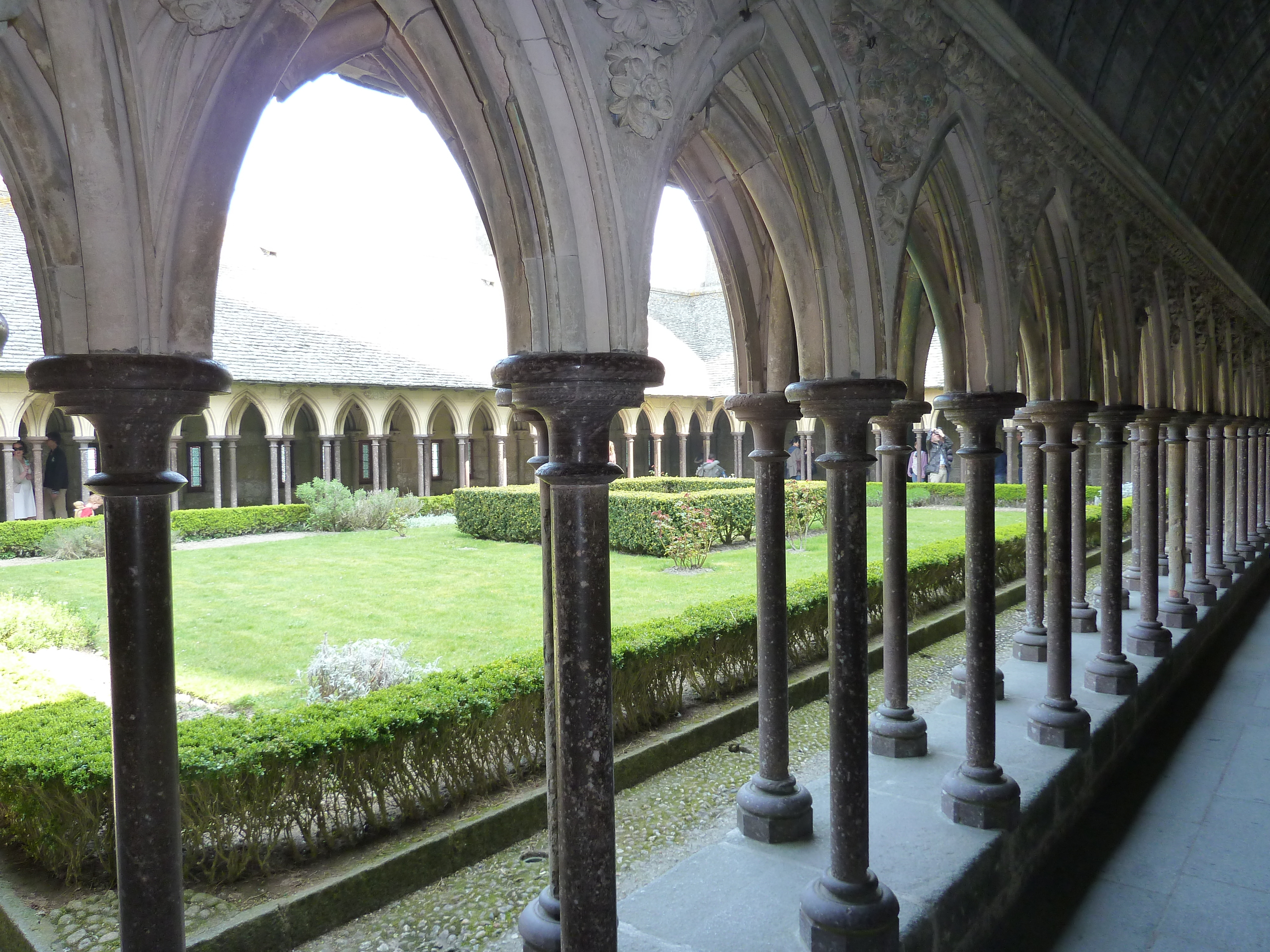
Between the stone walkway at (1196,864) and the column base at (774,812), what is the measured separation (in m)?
1.11

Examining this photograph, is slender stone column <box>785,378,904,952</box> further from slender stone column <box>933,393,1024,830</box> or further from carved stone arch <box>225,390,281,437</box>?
carved stone arch <box>225,390,281,437</box>

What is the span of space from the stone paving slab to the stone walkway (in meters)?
0.02

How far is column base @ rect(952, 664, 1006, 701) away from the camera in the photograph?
5.50m

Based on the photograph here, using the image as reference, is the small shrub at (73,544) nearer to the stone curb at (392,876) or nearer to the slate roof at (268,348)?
the slate roof at (268,348)

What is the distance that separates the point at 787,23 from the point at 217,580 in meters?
11.1

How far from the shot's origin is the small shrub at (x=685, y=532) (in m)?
12.3

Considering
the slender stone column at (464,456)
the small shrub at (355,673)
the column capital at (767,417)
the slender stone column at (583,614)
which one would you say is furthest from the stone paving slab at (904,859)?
the slender stone column at (464,456)

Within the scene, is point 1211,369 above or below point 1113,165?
below

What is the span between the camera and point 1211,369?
29.6ft

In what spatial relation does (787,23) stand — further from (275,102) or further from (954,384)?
(954,384)

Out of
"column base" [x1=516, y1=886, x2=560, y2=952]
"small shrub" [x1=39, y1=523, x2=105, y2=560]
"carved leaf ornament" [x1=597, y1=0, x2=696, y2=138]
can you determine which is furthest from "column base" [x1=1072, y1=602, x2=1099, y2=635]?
"small shrub" [x1=39, y1=523, x2=105, y2=560]

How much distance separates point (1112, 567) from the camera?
5965mm

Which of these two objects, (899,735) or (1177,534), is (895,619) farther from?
(1177,534)

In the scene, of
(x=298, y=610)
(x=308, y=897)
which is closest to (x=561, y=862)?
(x=308, y=897)
